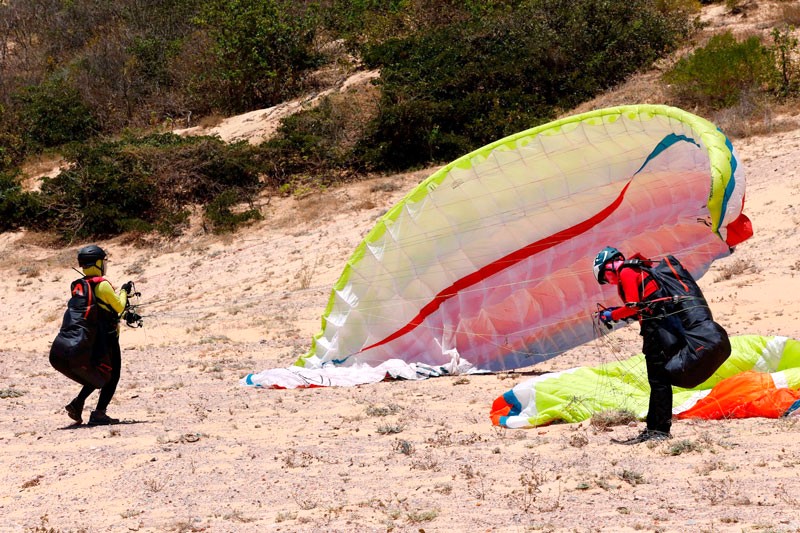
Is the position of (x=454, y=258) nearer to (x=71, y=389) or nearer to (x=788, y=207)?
(x=71, y=389)

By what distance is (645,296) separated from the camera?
634 centimetres

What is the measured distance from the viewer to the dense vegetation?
70.8 feet

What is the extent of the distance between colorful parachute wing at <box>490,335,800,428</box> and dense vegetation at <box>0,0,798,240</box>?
A: 12593 millimetres

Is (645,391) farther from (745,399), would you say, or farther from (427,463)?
(427,463)

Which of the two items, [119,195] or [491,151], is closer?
[491,151]

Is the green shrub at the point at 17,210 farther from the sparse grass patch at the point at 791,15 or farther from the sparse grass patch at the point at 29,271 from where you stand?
the sparse grass patch at the point at 791,15

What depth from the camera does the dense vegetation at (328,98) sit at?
850 inches

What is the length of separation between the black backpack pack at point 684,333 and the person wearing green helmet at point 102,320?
13.8ft

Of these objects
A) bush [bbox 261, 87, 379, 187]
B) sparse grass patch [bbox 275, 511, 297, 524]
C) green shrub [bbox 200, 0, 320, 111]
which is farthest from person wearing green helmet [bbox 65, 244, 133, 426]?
green shrub [bbox 200, 0, 320, 111]

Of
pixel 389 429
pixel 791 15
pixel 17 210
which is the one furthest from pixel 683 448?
pixel 17 210

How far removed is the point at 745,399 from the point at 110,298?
4928 mm

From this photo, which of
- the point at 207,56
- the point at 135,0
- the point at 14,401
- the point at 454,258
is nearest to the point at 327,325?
the point at 454,258

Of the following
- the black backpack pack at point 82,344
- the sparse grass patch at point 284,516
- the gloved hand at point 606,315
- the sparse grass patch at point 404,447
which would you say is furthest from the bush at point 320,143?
the sparse grass patch at point 284,516

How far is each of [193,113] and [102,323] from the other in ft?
67.9
